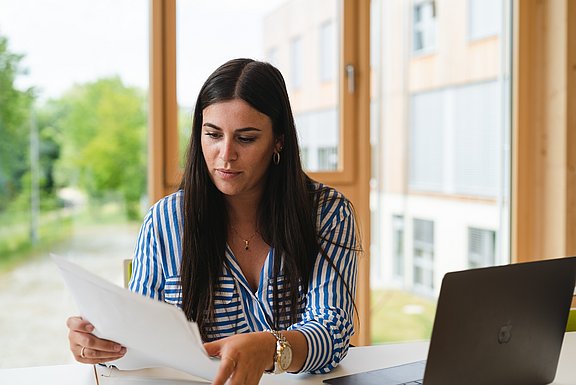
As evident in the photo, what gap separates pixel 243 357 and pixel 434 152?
2.46 metres

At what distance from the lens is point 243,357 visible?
1.33 metres

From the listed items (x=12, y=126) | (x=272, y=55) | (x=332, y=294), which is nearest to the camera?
(x=332, y=294)

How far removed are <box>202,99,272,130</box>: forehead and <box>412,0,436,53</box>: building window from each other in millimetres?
1992

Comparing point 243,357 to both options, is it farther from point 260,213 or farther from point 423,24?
point 423,24

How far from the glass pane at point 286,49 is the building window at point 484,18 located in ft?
2.28

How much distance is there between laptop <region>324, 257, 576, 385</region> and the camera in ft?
4.15

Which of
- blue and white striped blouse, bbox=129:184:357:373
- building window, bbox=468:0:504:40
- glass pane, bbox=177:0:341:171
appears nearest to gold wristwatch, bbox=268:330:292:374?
blue and white striped blouse, bbox=129:184:357:373

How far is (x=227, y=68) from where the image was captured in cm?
179

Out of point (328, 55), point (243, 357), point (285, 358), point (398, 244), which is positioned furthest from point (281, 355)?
point (398, 244)

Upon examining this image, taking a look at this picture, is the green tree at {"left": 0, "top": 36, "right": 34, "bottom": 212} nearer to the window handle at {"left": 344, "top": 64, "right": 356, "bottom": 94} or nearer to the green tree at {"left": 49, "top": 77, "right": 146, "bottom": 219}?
the green tree at {"left": 49, "top": 77, "right": 146, "bottom": 219}

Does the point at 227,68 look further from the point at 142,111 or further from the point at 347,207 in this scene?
the point at 142,111

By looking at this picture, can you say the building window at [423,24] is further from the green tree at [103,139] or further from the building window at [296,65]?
the green tree at [103,139]

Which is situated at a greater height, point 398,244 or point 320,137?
point 320,137

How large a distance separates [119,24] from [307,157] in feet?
3.13
